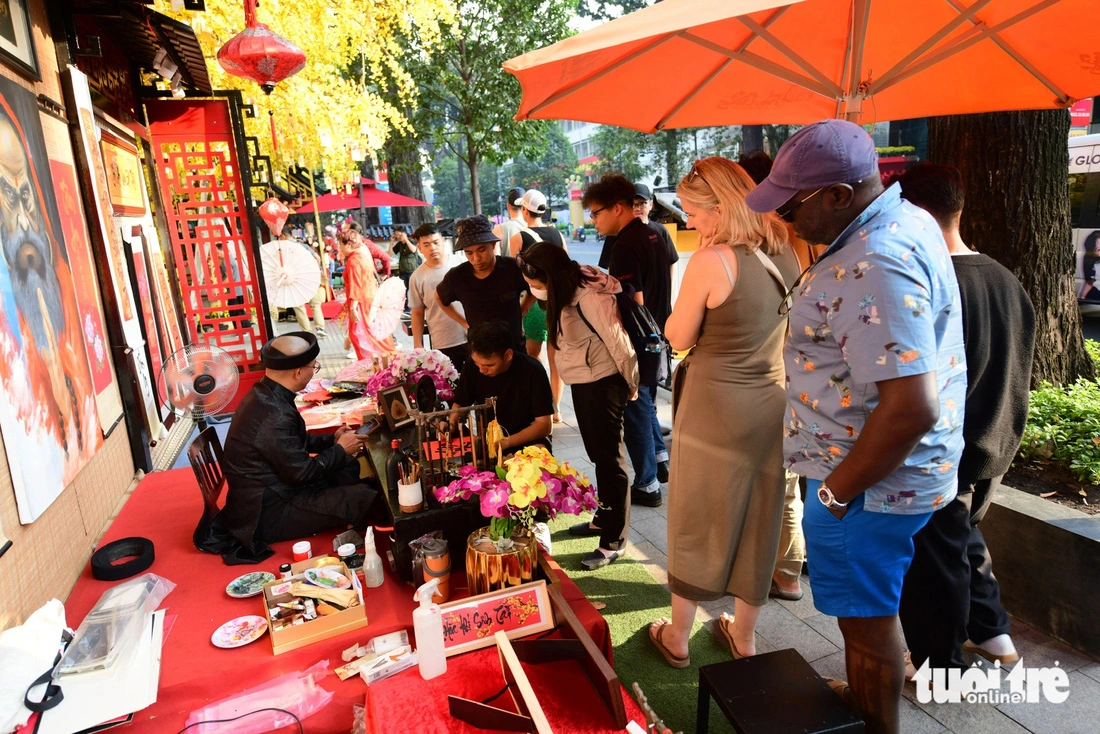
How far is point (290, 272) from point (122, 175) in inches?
53.9

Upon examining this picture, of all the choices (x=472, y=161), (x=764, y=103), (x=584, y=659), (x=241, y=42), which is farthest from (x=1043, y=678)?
(x=472, y=161)

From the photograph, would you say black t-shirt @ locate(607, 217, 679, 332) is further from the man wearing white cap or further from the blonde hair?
the blonde hair

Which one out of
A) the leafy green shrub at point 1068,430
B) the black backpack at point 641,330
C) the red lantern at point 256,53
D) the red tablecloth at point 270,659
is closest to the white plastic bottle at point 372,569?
the red tablecloth at point 270,659

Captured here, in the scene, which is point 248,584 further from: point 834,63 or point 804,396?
point 834,63

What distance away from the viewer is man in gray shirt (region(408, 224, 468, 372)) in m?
5.51

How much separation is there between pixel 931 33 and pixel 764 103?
1.00 meters

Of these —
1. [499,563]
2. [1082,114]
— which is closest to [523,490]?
[499,563]

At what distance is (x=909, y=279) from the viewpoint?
1556 millimetres

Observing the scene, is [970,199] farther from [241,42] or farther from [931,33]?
[241,42]

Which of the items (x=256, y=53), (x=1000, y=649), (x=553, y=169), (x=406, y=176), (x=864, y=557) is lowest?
(x=1000, y=649)

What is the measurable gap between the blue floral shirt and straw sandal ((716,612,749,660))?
130 cm

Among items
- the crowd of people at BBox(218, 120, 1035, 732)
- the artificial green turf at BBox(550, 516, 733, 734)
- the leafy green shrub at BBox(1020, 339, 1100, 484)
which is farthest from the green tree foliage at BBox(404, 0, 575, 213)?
the leafy green shrub at BBox(1020, 339, 1100, 484)

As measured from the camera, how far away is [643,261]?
4.29 meters

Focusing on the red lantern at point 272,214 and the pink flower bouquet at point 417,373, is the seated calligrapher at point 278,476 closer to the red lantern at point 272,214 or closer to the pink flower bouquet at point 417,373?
the pink flower bouquet at point 417,373
